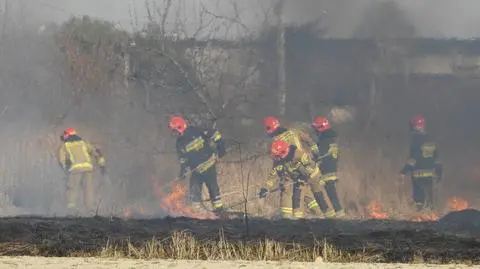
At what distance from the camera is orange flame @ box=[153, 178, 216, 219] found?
18.1 metres

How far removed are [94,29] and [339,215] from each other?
24.9ft

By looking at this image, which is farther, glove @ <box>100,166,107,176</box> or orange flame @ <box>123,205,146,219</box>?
glove @ <box>100,166,107,176</box>

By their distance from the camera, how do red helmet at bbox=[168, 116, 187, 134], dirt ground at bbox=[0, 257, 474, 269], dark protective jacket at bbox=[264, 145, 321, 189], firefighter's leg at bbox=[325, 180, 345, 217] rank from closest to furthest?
dirt ground at bbox=[0, 257, 474, 269] → dark protective jacket at bbox=[264, 145, 321, 189] → firefighter's leg at bbox=[325, 180, 345, 217] → red helmet at bbox=[168, 116, 187, 134]

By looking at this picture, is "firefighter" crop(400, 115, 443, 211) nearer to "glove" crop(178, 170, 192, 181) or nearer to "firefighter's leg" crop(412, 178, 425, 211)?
"firefighter's leg" crop(412, 178, 425, 211)

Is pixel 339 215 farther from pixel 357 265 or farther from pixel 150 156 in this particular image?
pixel 357 265

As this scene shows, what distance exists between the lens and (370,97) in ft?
67.3

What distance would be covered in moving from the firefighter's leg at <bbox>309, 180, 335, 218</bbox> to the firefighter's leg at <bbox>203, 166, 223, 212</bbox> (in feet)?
5.92

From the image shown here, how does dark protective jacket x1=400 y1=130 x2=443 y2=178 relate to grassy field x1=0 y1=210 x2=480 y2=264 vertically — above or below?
above

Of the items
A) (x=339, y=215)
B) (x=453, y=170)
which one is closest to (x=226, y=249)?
(x=339, y=215)

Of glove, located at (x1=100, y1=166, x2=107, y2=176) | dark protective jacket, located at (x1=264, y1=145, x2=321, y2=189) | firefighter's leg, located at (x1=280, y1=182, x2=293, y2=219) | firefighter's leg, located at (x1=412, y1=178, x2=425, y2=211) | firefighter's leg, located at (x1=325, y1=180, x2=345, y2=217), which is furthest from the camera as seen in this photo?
glove, located at (x1=100, y1=166, x2=107, y2=176)

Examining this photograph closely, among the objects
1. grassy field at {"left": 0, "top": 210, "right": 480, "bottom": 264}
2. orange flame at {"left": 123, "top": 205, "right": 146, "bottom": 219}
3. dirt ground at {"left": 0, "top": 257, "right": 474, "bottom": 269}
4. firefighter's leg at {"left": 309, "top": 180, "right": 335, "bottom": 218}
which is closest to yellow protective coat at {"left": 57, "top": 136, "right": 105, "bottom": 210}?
orange flame at {"left": 123, "top": 205, "right": 146, "bottom": 219}

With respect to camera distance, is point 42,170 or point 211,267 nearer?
point 211,267

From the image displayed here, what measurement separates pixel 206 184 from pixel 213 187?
6.0 inches

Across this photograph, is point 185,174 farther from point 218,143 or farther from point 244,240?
point 244,240
